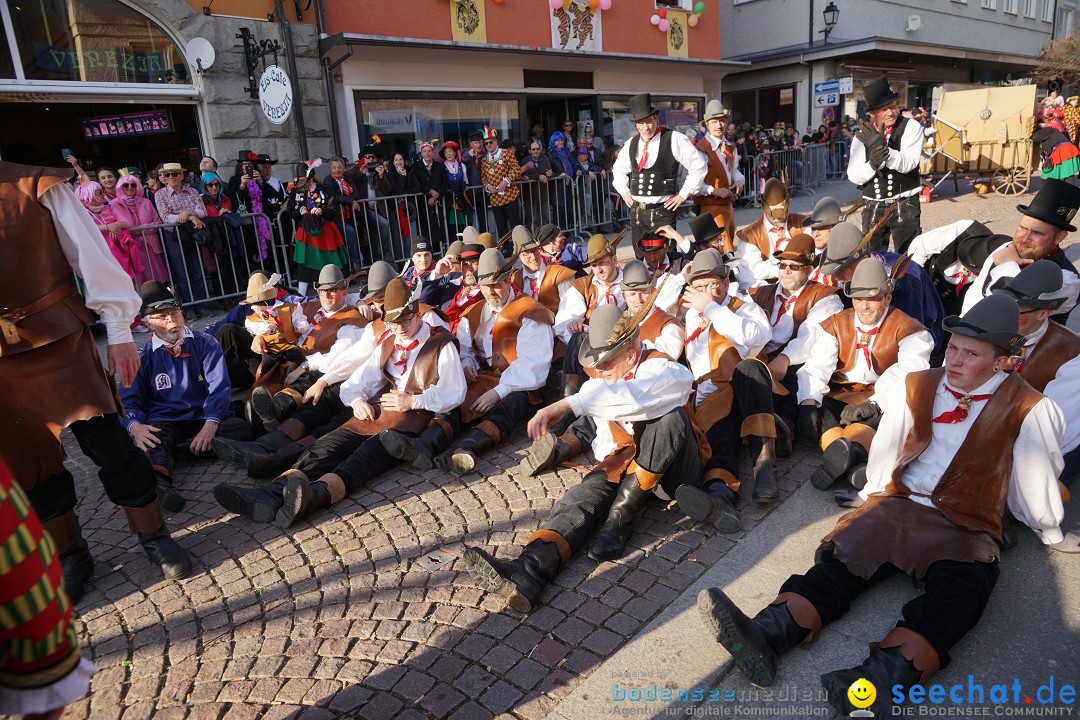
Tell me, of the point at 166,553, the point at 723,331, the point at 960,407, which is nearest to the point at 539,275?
the point at 723,331

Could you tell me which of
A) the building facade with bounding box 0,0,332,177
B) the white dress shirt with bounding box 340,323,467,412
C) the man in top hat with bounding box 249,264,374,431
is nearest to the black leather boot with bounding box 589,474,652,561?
the white dress shirt with bounding box 340,323,467,412

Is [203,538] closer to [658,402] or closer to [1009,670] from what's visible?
[658,402]

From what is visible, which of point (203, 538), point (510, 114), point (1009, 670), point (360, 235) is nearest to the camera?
point (1009, 670)

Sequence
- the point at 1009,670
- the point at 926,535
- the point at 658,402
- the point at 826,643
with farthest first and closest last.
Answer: the point at 658,402, the point at 926,535, the point at 826,643, the point at 1009,670

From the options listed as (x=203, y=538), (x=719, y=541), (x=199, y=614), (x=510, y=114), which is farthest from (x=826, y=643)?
(x=510, y=114)

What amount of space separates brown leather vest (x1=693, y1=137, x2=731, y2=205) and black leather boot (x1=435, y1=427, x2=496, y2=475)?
4.10m

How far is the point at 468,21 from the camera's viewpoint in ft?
42.8

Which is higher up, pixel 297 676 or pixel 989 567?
pixel 989 567

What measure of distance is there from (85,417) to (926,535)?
3.64m

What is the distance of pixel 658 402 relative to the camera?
11.6 feet

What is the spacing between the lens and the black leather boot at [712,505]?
3535 mm

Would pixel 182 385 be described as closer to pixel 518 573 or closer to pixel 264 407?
pixel 264 407

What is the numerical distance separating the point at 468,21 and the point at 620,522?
11.8m

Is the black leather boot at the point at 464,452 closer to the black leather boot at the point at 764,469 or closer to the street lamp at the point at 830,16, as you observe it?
the black leather boot at the point at 764,469
